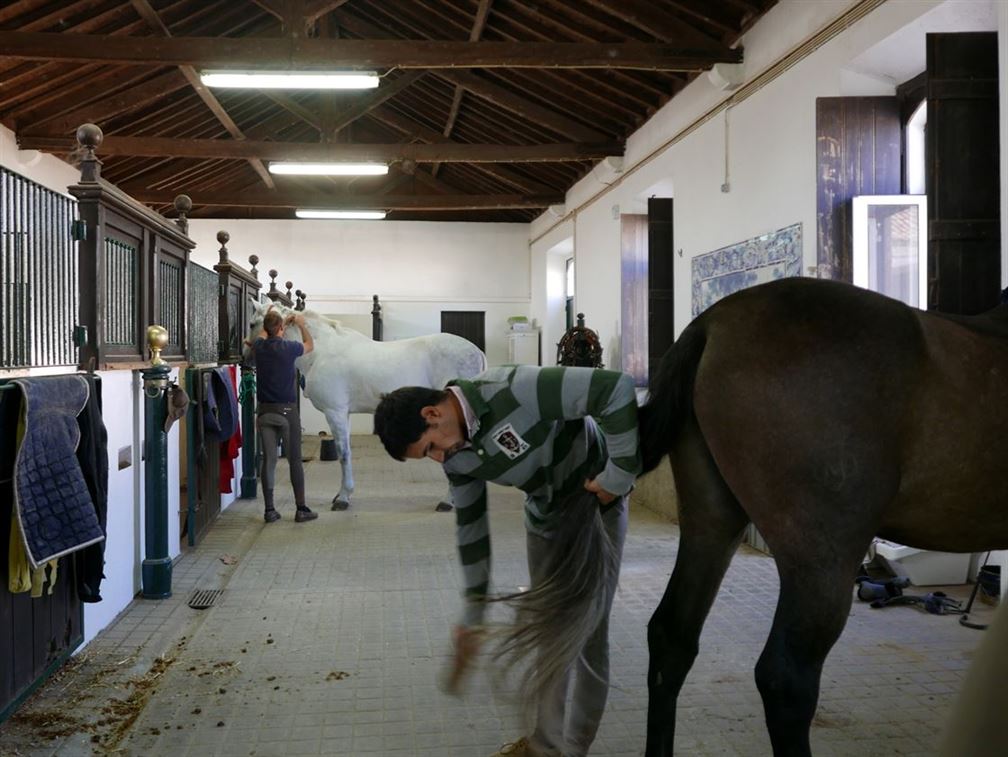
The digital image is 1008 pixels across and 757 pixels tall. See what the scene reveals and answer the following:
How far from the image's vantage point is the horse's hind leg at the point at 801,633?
1.88 meters

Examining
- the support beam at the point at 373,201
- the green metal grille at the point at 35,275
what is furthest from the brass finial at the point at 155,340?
the support beam at the point at 373,201

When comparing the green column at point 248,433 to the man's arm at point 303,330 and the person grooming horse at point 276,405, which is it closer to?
the man's arm at point 303,330

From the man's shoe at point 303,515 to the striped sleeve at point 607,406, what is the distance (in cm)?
469

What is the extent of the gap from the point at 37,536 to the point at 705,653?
2618 mm

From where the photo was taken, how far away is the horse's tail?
2.10 m

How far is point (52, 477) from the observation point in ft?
9.12

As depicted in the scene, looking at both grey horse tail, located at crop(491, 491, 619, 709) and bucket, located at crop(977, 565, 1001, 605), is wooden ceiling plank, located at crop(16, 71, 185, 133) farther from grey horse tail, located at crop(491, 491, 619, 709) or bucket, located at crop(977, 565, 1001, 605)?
bucket, located at crop(977, 565, 1001, 605)

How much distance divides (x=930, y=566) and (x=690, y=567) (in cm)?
293

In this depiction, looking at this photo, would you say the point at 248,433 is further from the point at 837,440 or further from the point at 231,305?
the point at 837,440

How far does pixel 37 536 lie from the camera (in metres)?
2.66

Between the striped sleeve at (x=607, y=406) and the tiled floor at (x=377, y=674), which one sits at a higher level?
the striped sleeve at (x=607, y=406)

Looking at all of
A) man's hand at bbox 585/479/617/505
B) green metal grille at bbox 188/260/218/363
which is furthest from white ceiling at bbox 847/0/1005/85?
green metal grille at bbox 188/260/218/363

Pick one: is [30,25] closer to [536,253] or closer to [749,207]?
[749,207]

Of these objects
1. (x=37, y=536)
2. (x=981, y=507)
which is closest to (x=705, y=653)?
(x=981, y=507)
